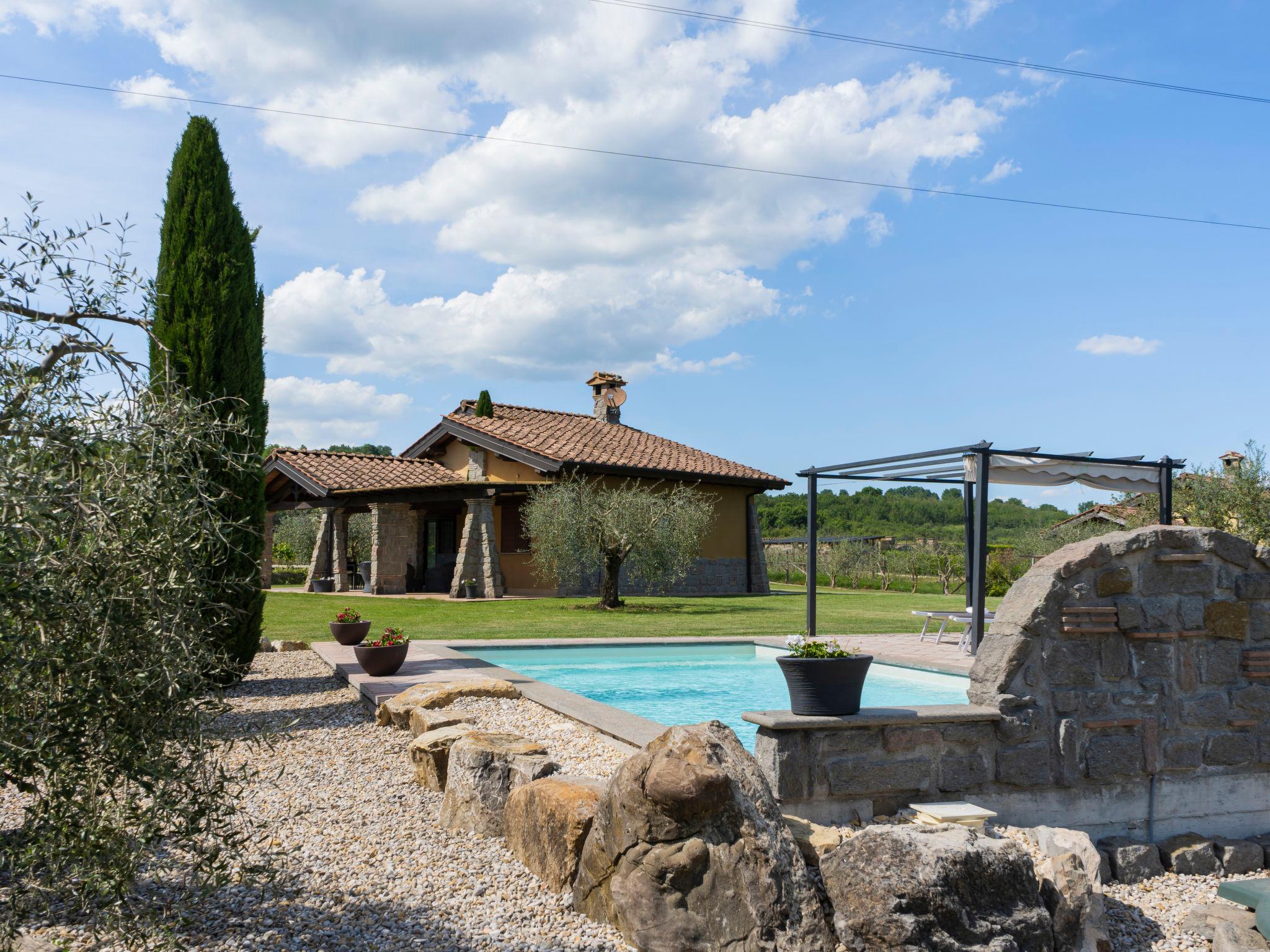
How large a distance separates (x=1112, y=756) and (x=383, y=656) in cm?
614

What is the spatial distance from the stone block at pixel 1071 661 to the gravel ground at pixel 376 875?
2.63 metres

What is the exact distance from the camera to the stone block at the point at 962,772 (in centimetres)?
466

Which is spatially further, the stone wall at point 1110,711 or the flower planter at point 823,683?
the stone wall at point 1110,711

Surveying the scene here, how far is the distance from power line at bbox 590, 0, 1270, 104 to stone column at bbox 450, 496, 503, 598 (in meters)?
11.3

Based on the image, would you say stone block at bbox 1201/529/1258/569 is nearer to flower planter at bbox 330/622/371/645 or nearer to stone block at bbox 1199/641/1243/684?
stone block at bbox 1199/641/1243/684

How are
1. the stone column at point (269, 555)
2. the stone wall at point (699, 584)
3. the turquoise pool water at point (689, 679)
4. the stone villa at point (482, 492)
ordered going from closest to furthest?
the turquoise pool water at point (689, 679), the stone villa at point (482, 492), the stone wall at point (699, 584), the stone column at point (269, 555)

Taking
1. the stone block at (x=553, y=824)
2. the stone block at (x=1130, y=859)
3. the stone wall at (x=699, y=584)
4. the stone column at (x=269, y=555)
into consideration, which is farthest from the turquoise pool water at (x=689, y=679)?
the stone column at (x=269, y=555)

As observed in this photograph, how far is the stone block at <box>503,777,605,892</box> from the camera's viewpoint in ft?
12.2

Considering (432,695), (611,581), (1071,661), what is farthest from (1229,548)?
(611,581)

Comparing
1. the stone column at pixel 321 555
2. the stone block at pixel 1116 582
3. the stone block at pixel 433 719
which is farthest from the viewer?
the stone column at pixel 321 555

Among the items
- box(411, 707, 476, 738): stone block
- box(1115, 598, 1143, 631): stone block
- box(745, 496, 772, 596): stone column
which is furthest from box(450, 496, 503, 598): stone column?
box(1115, 598, 1143, 631): stone block

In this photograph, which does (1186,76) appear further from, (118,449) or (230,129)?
(118,449)

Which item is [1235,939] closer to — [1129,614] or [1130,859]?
[1130,859]

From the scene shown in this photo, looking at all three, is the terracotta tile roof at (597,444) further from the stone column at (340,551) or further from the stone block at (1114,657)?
the stone block at (1114,657)
